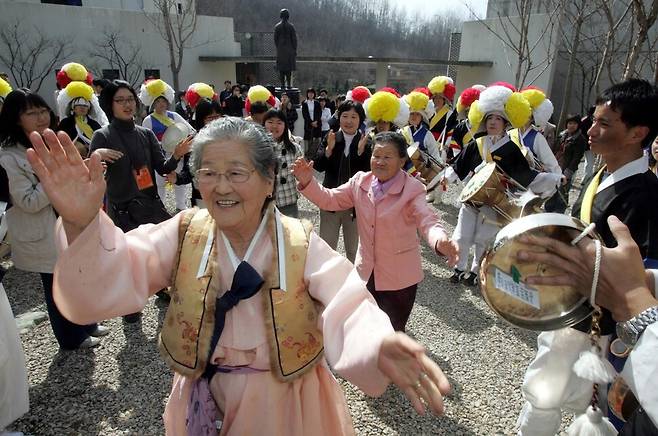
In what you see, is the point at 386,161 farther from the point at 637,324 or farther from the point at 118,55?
the point at 118,55

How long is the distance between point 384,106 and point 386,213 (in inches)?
96.7

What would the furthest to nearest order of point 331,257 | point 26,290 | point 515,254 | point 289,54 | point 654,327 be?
point 289,54 → point 26,290 → point 331,257 → point 515,254 → point 654,327

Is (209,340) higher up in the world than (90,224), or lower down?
lower down

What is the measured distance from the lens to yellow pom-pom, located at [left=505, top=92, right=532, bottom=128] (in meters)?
4.82

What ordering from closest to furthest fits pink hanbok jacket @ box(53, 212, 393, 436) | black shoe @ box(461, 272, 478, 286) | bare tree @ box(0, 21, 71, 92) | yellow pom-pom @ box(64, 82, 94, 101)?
pink hanbok jacket @ box(53, 212, 393, 436) → black shoe @ box(461, 272, 478, 286) → yellow pom-pom @ box(64, 82, 94, 101) → bare tree @ box(0, 21, 71, 92)

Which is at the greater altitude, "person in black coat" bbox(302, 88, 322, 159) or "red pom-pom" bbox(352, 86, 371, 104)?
"red pom-pom" bbox(352, 86, 371, 104)

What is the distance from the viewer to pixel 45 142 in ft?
4.46

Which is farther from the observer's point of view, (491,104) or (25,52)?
(25,52)

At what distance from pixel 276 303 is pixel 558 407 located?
1.75 meters

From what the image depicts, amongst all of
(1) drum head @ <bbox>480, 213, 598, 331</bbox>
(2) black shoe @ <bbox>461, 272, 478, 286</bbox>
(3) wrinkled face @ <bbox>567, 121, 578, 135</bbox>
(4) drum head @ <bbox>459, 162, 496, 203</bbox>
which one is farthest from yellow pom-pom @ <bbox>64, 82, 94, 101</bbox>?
(3) wrinkled face @ <bbox>567, 121, 578, 135</bbox>

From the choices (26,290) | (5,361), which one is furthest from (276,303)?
(26,290)

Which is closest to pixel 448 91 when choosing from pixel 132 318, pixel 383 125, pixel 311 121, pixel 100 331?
pixel 383 125

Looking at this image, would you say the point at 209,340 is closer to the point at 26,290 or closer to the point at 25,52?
the point at 26,290

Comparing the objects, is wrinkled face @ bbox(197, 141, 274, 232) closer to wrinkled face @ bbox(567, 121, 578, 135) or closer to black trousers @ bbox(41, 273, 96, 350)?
black trousers @ bbox(41, 273, 96, 350)
